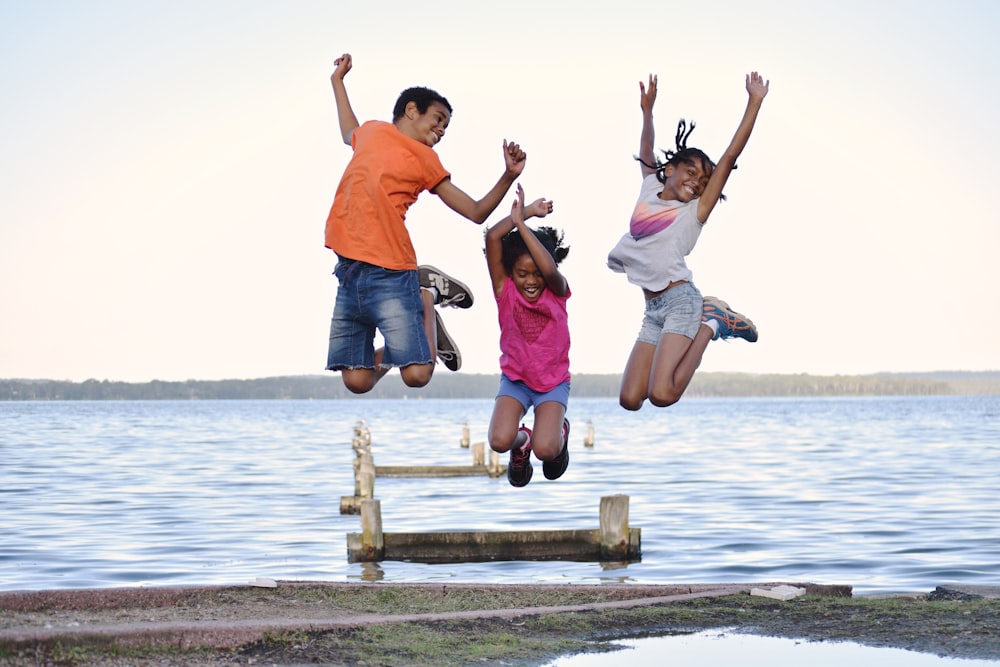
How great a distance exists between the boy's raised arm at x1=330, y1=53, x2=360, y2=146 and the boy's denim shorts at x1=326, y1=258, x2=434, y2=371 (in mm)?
1043

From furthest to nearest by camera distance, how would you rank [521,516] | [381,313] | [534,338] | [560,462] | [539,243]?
[521,516]
[560,462]
[534,338]
[539,243]
[381,313]

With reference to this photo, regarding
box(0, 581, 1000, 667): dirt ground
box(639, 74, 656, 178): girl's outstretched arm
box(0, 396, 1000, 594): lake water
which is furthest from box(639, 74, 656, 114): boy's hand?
box(0, 396, 1000, 594): lake water

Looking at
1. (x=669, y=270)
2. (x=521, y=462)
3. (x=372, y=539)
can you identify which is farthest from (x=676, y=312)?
(x=372, y=539)

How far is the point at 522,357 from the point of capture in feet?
34.2

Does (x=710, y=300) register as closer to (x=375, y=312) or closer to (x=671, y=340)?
(x=671, y=340)

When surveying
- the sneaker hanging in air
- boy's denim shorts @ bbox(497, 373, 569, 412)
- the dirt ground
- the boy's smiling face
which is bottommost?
the dirt ground

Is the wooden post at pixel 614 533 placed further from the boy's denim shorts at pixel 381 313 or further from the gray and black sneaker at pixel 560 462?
the boy's denim shorts at pixel 381 313

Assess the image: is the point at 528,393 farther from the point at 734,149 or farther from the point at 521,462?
the point at 734,149

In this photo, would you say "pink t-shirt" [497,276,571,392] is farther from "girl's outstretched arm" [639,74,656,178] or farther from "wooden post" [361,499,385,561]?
"wooden post" [361,499,385,561]

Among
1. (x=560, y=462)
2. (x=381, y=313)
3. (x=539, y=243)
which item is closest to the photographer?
(x=381, y=313)

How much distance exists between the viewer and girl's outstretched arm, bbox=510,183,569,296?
A: 883 cm

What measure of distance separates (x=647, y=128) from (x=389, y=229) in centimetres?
297

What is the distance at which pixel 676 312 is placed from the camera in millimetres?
10180

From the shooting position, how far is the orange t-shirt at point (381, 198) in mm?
8367
